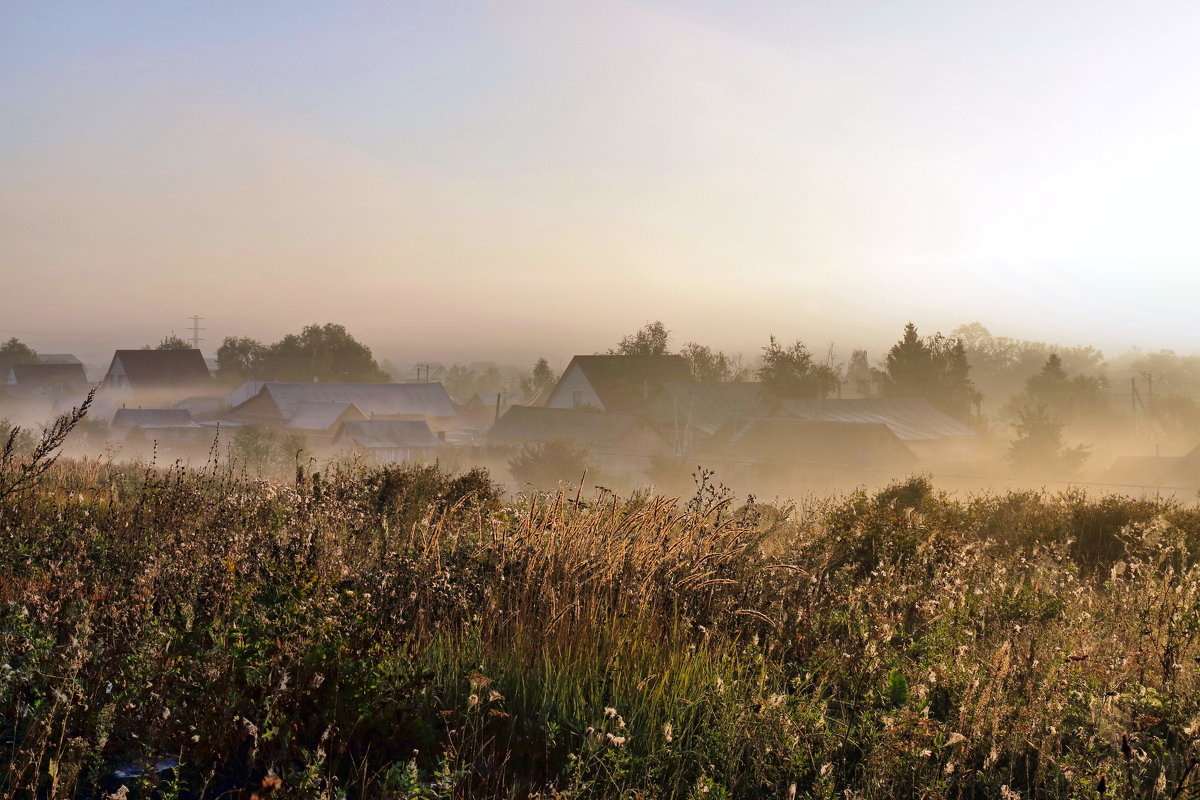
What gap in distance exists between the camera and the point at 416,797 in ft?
8.86

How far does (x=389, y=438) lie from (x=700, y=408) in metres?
21.7

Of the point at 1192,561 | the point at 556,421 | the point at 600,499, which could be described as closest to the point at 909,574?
the point at 600,499

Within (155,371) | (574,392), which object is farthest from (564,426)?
(155,371)

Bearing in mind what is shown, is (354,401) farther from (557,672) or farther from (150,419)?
(557,672)

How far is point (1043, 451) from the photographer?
5659 cm

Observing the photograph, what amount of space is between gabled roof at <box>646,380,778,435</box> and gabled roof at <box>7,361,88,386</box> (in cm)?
6937

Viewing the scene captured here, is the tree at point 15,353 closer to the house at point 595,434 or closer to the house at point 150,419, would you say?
the house at point 150,419

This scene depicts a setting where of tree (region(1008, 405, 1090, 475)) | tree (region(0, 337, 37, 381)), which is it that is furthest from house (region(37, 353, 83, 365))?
tree (region(1008, 405, 1090, 475))

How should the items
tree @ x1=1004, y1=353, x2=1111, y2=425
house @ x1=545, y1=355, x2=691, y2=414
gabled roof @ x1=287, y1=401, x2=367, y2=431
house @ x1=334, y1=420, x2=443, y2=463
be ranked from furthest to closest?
tree @ x1=1004, y1=353, x2=1111, y2=425, gabled roof @ x1=287, y1=401, x2=367, y2=431, house @ x1=545, y1=355, x2=691, y2=414, house @ x1=334, y1=420, x2=443, y2=463

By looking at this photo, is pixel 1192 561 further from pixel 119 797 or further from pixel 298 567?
pixel 119 797

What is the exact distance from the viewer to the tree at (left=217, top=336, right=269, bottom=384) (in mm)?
99625

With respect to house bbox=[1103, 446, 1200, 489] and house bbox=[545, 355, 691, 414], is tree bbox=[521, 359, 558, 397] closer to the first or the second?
house bbox=[545, 355, 691, 414]

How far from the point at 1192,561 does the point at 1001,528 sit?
93.3 inches

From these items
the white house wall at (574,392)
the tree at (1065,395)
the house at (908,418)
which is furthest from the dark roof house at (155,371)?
the tree at (1065,395)
